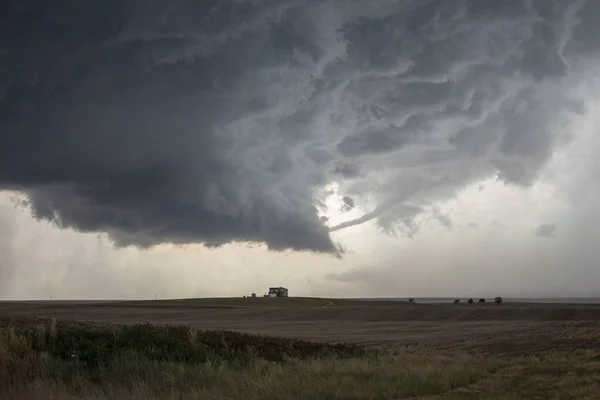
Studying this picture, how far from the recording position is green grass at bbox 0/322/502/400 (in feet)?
48.7

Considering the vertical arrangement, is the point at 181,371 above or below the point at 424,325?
→ above

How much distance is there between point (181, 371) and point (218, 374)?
1138 mm

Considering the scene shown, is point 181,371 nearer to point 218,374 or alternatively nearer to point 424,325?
point 218,374

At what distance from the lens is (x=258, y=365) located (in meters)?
19.5

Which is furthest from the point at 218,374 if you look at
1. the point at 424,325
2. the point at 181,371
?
the point at 424,325

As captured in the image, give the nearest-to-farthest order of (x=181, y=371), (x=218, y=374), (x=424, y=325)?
(x=218, y=374)
(x=181, y=371)
(x=424, y=325)

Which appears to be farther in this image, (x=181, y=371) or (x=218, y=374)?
(x=181, y=371)

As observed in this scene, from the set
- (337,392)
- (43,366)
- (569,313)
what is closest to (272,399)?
(337,392)

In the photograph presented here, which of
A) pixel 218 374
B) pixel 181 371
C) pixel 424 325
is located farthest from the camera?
pixel 424 325

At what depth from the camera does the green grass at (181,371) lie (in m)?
14.8

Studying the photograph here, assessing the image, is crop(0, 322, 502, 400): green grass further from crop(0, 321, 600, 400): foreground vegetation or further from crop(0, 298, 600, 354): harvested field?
crop(0, 298, 600, 354): harvested field

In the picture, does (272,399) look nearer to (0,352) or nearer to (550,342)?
(0,352)

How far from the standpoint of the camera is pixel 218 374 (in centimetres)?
1727

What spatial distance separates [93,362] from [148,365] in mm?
2042
